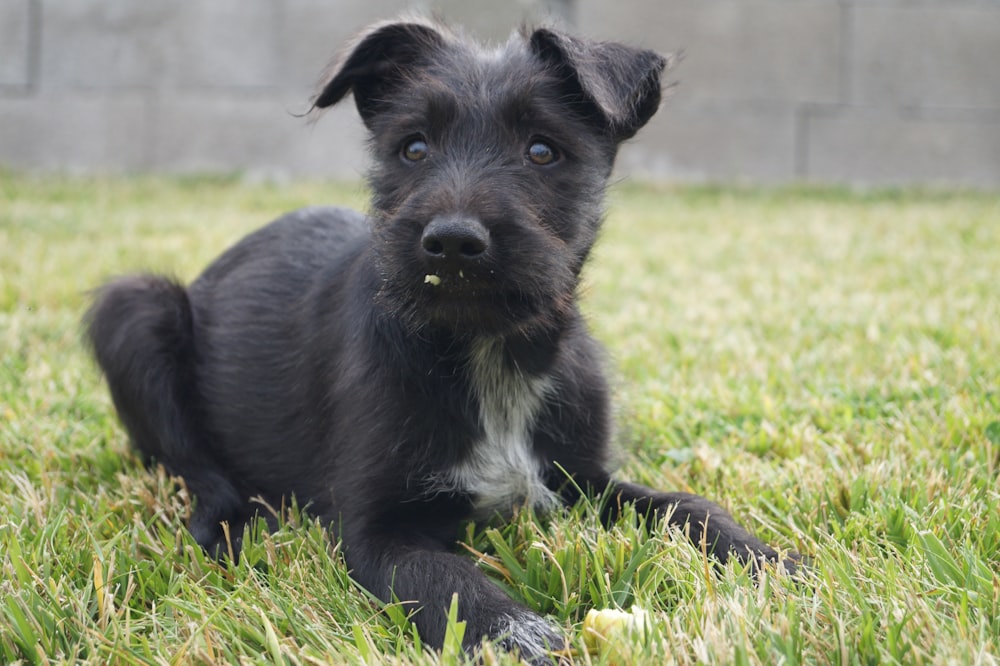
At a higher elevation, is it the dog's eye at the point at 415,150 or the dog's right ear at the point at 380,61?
the dog's right ear at the point at 380,61

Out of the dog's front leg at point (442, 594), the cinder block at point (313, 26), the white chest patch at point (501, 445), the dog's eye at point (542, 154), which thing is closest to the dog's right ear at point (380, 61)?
the dog's eye at point (542, 154)

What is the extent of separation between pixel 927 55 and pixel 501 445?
9.85 m

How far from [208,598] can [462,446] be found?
2.68ft

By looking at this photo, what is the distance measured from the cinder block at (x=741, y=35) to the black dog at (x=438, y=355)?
815 centimetres

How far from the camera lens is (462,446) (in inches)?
108

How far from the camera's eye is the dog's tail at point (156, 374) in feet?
10.8

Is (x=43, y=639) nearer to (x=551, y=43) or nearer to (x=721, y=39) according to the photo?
(x=551, y=43)

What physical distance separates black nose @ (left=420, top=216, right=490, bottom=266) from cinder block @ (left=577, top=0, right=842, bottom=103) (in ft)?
29.0

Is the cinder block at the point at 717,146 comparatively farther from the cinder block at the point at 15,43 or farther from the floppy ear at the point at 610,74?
the floppy ear at the point at 610,74

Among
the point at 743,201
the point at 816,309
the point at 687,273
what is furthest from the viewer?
the point at 743,201

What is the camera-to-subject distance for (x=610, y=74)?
2.78 m

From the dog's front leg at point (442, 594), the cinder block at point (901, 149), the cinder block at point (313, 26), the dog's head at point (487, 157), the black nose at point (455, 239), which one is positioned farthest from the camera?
the cinder block at point (901, 149)

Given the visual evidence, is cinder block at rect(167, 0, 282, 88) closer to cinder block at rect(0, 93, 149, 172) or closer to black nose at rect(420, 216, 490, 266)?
cinder block at rect(0, 93, 149, 172)

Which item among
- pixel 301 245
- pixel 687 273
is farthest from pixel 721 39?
pixel 301 245
